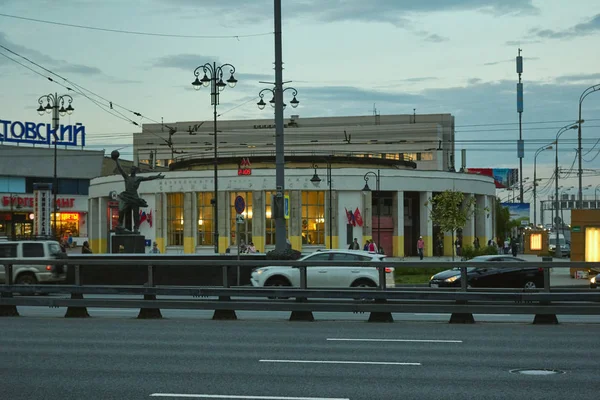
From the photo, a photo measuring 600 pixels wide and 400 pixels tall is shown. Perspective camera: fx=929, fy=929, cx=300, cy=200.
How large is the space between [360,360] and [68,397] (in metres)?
4.71

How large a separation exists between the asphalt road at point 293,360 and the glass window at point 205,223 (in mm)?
55059

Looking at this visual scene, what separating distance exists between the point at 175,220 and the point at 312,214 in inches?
461

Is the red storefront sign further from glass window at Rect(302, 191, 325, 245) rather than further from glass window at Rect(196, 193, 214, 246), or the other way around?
glass window at Rect(302, 191, 325, 245)

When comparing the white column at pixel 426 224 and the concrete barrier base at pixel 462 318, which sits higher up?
the white column at pixel 426 224

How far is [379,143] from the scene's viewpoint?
129 meters

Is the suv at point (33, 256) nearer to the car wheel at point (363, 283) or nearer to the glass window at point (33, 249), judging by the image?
the glass window at point (33, 249)

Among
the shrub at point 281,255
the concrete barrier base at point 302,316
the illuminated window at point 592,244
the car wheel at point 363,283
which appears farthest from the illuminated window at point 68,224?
the concrete barrier base at point 302,316

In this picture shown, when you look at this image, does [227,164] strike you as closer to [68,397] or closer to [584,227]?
[584,227]

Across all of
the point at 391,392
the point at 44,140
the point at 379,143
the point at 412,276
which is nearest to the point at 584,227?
the point at 412,276

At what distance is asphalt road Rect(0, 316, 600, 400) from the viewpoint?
10805 mm

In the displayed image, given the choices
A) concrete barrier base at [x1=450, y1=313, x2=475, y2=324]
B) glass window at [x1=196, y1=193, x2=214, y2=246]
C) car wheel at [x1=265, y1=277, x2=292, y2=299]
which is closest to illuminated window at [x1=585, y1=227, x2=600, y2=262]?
car wheel at [x1=265, y1=277, x2=292, y2=299]

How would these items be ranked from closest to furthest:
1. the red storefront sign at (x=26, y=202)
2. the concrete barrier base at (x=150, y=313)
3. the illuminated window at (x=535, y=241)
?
the concrete barrier base at (x=150, y=313)
the illuminated window at (x=535, y=241)
the red storefront sign at (x=26, y=202)

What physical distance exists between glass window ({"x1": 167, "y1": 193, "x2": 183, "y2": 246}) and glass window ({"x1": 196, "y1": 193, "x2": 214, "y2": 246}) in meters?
1.98

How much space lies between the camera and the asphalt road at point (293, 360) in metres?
10.8
